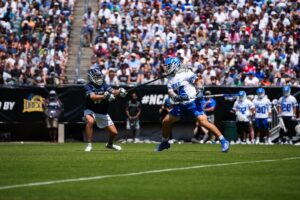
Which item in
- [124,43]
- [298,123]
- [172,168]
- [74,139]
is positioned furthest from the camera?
[124,43]

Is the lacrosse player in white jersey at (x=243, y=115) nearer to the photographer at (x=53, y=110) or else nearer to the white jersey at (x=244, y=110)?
the white jersey at (x=244, y=110)

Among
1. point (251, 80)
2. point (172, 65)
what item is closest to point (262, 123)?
point (251, 80)

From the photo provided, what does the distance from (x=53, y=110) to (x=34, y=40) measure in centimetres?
514

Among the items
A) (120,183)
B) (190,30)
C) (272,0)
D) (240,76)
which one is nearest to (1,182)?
(120,183)

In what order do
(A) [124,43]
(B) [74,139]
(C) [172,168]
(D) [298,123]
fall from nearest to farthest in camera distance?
(C) [172,168]
(D) [298,123]
(B) [74,139]
(A) [124,43]

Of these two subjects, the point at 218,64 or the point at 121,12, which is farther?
the point at 121,12

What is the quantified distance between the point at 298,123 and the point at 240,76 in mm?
3579

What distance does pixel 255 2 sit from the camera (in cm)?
3484

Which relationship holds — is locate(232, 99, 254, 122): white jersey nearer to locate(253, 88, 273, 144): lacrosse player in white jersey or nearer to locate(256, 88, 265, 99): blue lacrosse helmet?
locate(253, 88, 273, 144): lacrosse player in white jersey

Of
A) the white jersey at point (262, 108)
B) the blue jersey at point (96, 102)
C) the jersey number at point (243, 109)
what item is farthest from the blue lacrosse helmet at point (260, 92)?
the blue jersey at point (96, 102)

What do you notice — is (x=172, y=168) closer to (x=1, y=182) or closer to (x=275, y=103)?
(x=1, y=182)

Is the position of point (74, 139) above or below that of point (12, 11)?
below

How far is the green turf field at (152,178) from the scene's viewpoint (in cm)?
1002

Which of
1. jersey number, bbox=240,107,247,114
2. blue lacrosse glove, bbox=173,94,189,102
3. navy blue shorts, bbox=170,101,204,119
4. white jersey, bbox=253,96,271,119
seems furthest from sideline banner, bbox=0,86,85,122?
blue lacrosse glove, bbox=173,94,189,102
